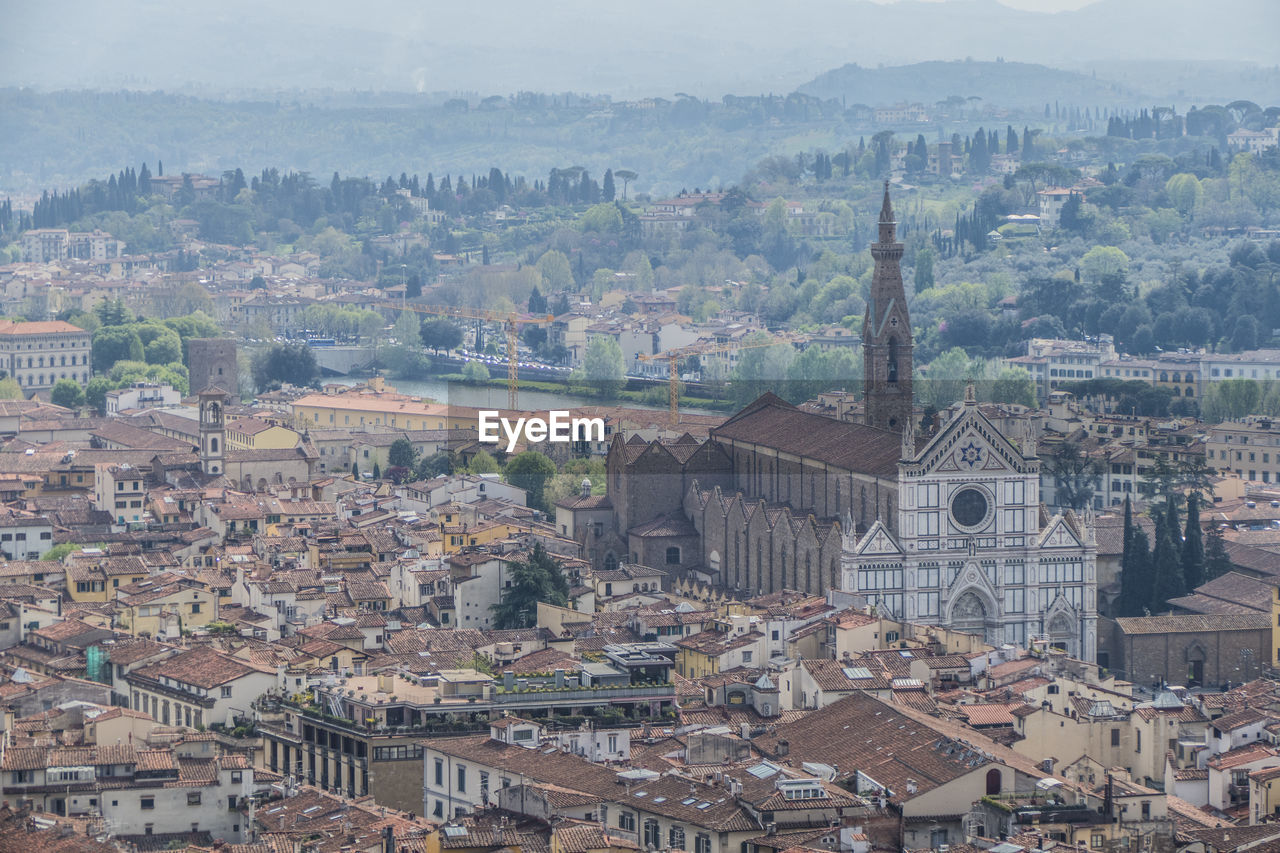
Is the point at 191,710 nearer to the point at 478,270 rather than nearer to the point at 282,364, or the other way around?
the point at 282,364

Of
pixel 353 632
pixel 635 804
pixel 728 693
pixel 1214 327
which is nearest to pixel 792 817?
pixel 635 804

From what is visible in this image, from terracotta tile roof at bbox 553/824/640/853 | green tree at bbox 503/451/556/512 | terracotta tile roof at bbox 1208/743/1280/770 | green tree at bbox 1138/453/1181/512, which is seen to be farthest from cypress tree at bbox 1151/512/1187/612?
terracotta tile roof at bbox 553/824/640/853

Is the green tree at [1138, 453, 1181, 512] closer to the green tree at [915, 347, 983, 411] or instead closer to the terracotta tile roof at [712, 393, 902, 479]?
the terracotta tile roof at [712, 393, 902, 479]

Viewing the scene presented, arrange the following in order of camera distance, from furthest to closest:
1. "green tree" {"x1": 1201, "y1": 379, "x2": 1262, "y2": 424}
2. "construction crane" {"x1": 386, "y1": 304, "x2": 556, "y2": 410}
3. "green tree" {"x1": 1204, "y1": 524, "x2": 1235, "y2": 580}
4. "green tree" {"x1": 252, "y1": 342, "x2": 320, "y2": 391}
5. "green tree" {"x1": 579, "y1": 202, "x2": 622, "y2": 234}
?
"green tree" {"x1": 579, "y1": 202, "x2": 622, "y2": 234}, "construction crane" {"x1": 386, "y1": 304, "x2": 556, "y2": 410}, "green tree" {"x1": 252, "y1": 342, "x2": 320, "y2": 391}, "green tree" {"x1": 1201, "y1": 379, "x2": 1262, "y2": 424}, "green tree" {"x1": 1204, "y1": 524, "x2": 1235, "y2": 580}

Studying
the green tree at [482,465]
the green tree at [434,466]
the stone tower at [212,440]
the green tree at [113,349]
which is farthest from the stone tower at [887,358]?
the green tree at [113,349]

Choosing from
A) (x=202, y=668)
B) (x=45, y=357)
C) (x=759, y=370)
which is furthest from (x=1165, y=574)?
(x=45, y=357)

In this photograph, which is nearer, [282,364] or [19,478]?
[19,478]
